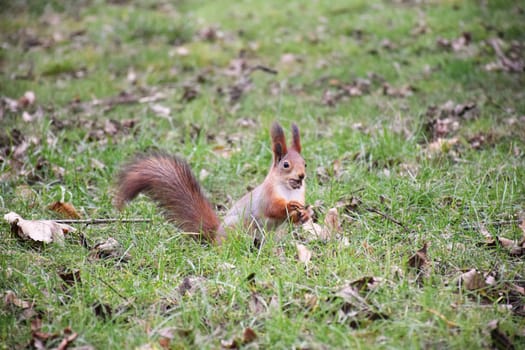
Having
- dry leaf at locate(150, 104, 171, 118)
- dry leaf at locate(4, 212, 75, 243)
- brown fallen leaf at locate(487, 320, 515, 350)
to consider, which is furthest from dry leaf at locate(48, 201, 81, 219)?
brown fallen leaf at locate(487, 320, 515, 350)

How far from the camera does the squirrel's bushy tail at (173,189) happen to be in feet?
8.74

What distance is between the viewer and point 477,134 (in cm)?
379

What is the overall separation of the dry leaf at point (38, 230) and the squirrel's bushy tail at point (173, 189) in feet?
1.22

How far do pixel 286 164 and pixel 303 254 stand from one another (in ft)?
1.42

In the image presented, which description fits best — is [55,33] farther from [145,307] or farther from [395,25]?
[145,307]

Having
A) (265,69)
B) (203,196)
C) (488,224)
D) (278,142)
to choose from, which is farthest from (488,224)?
(265,69)

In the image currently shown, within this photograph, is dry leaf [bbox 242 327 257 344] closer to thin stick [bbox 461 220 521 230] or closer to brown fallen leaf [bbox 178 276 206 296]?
brown fallen leaf [bbox 178 276 206 296]

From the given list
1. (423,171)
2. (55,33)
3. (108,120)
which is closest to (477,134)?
(423,171)

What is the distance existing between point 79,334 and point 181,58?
14.6 ft

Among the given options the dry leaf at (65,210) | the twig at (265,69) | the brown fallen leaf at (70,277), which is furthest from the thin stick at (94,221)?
the twig at (265,69)

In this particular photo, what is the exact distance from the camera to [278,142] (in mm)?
2682

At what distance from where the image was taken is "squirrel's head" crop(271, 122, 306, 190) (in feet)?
8.62

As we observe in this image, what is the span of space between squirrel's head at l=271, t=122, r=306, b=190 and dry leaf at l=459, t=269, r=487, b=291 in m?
0.83

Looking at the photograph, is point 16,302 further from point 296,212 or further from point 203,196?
point 296,212
